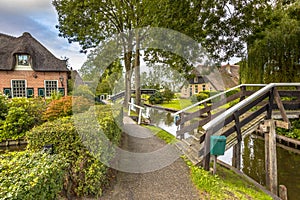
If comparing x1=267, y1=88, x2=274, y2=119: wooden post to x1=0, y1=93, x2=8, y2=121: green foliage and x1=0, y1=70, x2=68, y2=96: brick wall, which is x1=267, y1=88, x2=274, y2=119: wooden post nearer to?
x1=0, y1=93, x2=8, y2=121: green foliage

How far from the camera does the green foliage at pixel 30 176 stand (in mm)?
2107

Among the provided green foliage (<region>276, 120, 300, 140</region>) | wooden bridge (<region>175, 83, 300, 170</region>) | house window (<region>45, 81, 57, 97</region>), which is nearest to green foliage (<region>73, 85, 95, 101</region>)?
house window (<region>45, 81, 57, 97</region>)

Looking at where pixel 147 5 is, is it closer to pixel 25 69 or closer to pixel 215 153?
pixel 215 153

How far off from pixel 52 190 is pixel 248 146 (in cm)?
972

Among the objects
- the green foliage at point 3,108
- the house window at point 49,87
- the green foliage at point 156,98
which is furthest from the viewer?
the green foliage at point 156,98

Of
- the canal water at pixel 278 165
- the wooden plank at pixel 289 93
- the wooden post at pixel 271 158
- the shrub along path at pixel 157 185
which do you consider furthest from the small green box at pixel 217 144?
the wooden plank at pixel 289 93

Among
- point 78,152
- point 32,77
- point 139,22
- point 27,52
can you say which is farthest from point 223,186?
point 32,77

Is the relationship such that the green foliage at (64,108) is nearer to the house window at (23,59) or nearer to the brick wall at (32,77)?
the brick wall at (32,77)

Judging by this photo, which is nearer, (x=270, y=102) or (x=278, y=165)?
(x=270, y=102)

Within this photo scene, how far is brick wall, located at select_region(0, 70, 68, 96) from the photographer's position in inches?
692

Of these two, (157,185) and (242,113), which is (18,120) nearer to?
(157,185)

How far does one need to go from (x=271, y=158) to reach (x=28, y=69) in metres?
18.5

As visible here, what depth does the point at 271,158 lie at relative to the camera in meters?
5.53

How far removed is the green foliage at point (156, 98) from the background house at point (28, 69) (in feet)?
26.4
